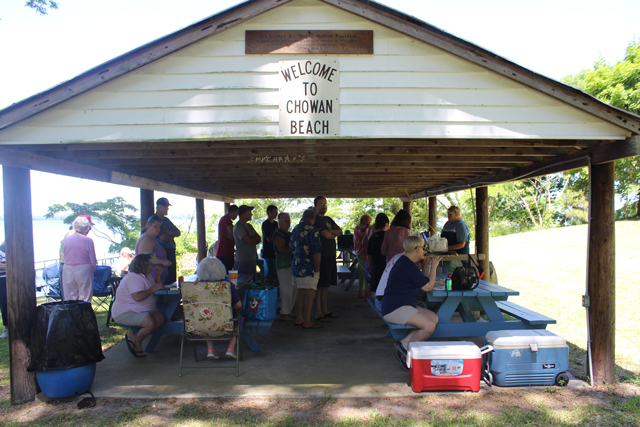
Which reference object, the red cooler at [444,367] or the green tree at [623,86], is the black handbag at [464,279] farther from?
the green tree at [623,86]

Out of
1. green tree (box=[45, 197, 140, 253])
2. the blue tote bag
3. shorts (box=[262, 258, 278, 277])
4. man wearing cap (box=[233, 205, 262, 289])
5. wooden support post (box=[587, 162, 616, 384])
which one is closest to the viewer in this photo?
wooden support post (box=[587, 162, 616, 384])

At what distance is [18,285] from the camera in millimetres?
3531

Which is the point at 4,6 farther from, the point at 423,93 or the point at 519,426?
the point at 519,426

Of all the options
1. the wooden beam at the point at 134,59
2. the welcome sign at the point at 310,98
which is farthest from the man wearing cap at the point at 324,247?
Answer: the wooden beam at the point at 134,59

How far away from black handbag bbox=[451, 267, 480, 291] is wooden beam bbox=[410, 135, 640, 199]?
4.92 feet

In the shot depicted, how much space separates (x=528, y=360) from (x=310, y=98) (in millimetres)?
2997

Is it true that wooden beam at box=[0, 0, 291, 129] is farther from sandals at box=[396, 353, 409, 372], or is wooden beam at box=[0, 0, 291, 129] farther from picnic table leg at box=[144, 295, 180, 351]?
sandals at box=[396, 353, 409, 372]

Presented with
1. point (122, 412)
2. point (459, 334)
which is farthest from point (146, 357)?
point (459, 334)

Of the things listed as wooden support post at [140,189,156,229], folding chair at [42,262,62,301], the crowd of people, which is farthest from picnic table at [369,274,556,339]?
folding chair at [42,262,62,301]

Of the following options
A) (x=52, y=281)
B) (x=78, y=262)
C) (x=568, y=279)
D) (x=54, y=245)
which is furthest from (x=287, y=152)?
(x=54, y=245)

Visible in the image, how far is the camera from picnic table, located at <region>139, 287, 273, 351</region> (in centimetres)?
432

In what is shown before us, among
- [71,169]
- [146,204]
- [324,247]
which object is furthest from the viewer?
[146,204]

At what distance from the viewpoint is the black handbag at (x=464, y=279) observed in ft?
13.9

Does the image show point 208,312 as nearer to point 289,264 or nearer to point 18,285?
point 18,285
